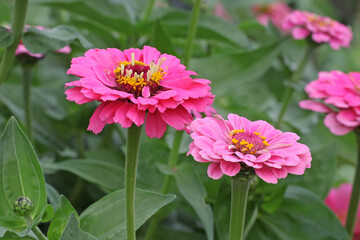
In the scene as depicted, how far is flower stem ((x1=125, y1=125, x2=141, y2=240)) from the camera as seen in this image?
0.31 meters

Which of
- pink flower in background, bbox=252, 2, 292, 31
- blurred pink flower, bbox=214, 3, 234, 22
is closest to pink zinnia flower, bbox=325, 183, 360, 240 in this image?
blurred pink flower, bbox=214, 3, 234, 22

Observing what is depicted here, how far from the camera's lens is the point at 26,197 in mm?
346

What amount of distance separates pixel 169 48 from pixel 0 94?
241 mm

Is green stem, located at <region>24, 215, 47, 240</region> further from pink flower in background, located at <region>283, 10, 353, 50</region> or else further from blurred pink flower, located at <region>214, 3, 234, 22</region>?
blurred pink flower, located at <region>214, 3, 234, 22</region>

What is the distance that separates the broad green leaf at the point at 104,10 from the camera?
0.60 metres

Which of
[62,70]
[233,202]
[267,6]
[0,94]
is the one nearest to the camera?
[233,202]

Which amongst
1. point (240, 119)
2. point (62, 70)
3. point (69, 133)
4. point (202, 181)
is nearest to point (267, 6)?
point (62, 70)

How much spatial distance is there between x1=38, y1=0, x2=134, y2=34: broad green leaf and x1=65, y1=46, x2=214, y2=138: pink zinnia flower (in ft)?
0.90

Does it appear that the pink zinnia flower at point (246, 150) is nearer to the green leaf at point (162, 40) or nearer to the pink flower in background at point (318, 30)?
the green leaf at point (162, 40)

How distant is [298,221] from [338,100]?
0.13 meters

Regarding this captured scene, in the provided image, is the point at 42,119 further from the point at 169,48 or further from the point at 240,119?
the point at 240,119

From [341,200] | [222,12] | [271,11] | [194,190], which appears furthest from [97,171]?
[271,11]

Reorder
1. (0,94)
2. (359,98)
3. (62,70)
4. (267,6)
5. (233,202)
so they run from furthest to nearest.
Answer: (267,6)
(62,70)
(0,94)
(359,98)
(233,202)

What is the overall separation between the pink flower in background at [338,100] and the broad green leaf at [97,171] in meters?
0.19
